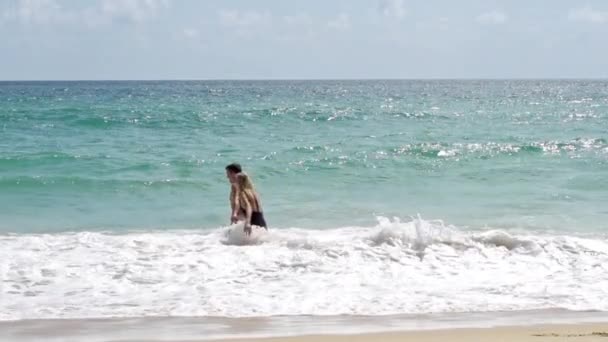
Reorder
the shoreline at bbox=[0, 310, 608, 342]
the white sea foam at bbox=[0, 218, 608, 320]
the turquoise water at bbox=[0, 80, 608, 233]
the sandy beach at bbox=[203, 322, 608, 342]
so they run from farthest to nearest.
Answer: the turquoise water at bbox=[0, 80, 608, 233] → the white sea foam at bbox=[0, 218, 608, 320] → the shoreline at bbox=[0, 310, 608, 342] → the sandy beach at bbox=[203, 322, 608, 342]

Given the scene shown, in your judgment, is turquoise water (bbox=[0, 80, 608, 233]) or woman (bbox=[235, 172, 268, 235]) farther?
turquoise water (bbox=[0, 80, 608, 233])

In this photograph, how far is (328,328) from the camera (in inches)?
268

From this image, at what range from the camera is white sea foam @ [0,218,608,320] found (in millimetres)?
7637

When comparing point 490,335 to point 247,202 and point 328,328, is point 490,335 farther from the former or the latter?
point 247,202

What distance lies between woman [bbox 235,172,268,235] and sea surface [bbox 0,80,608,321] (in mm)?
178

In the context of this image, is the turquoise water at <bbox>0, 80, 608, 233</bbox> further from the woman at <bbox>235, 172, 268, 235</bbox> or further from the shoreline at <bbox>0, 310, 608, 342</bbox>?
the shoreline at <bbox>0, 310, 608, 342</bbox>

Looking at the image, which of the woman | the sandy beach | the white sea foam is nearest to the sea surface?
the white sea foam

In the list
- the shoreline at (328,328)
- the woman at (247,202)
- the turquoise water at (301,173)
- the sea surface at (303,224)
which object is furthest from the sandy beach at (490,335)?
the turquoise water at (301,173)

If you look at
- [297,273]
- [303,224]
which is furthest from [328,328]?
[303,224]

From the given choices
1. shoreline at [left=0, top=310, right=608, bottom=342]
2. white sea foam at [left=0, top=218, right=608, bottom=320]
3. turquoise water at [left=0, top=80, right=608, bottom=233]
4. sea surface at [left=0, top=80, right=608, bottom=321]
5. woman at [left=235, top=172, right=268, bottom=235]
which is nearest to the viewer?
shoreline at [left=0, top=310, right=608, bottom=342]

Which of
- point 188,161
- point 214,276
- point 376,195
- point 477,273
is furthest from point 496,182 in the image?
point 214,276

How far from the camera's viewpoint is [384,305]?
7.66 metres

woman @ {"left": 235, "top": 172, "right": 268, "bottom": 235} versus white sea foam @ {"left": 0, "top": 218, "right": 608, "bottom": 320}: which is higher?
woman @ {"left": 235, "top": 172, "right": 268, "bottom": 235}

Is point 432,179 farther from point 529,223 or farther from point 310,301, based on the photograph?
point 310,301
